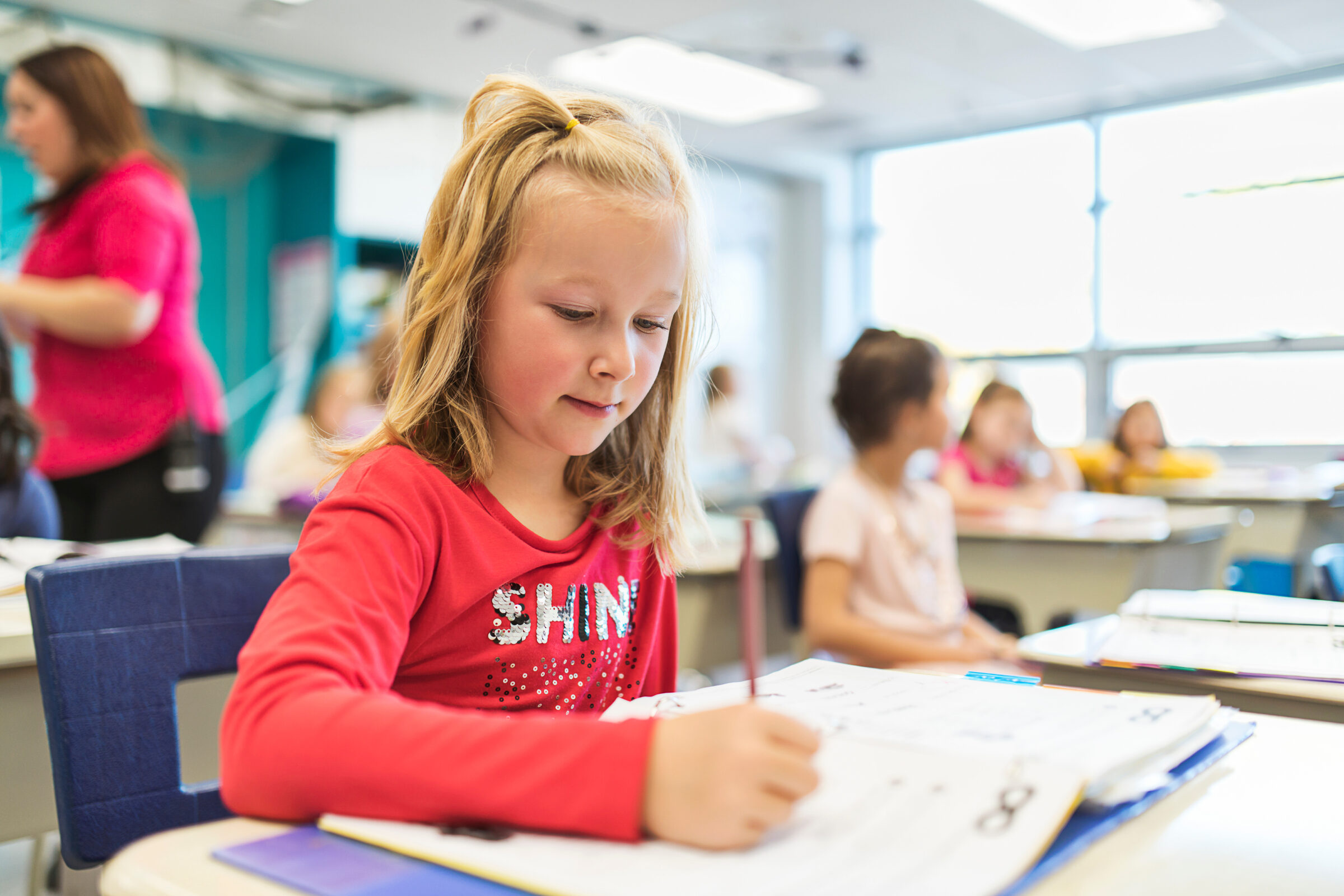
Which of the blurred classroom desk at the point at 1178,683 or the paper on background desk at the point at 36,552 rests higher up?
the paper on background desk at the point at 36,552

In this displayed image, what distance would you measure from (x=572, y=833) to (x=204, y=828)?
0.59 ft

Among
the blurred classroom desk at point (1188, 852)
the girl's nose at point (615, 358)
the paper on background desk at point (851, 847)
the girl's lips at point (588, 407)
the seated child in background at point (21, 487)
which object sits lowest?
the blurred classroom desk at point (1188, 852)

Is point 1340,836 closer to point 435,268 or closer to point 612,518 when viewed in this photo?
point 612,518

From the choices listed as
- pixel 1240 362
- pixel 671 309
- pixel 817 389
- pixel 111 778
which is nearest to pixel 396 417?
pixel 671 309

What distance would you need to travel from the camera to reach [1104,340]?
674cm

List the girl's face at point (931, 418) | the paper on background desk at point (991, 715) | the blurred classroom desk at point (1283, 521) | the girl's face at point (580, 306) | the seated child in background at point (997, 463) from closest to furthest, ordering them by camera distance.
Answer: the paper on background desk at point (991, 715) < the girl's face at point (580, 306) < the girl's face at point (931, 418) < the seated child in background at point (997, 463) < the blurred classroom desk at point (1283, 521)

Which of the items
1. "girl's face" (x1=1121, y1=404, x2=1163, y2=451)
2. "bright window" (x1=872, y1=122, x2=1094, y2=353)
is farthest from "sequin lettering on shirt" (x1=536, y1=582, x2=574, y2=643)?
"bright window" (x1=872, y1=122, x2=1094, y2=353)

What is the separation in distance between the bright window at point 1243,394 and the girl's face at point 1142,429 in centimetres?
95

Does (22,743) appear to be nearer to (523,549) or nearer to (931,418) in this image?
(523,549)

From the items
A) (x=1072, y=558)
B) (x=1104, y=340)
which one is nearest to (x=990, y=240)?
(x=1104, y=340)

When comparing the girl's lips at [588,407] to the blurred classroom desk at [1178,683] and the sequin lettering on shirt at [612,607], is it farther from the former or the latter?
the blurred classroom desk at [1178,683]

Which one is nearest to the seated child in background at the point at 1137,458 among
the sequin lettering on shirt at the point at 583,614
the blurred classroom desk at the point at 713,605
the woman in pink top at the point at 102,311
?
the blurred classroom desk at the point at 713,605

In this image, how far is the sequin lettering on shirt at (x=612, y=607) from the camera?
33.8 inches

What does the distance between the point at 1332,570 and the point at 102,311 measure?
180 cm
